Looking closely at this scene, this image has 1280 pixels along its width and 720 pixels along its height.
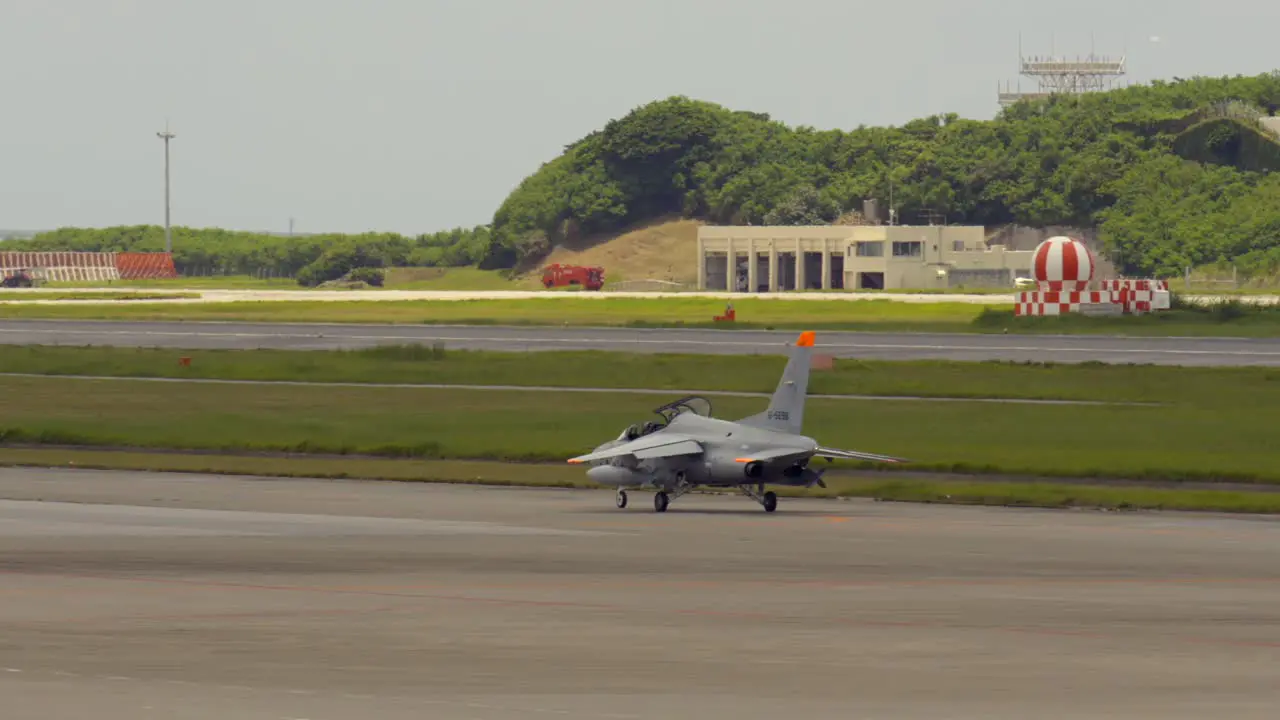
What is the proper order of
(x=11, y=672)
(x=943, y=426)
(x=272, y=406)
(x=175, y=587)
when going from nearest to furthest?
(x=11, y=672), (x=175, y=587), (x=943, y=426), (x=272, y=406)

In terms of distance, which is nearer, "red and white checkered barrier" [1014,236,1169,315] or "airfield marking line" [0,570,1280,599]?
"airfield marking line" [0,570,1280,599]

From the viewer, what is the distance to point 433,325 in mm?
131375

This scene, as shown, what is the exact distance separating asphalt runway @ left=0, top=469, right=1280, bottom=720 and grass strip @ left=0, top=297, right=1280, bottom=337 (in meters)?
79.4

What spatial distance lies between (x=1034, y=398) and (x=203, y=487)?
113 ft

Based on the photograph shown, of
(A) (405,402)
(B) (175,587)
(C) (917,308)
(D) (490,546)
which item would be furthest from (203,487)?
(C) (917,308)

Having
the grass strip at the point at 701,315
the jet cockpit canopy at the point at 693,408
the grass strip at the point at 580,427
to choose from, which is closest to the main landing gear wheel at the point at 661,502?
the jet cockpit canopy at the point at 693,408

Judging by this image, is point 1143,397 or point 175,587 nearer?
point 175,587

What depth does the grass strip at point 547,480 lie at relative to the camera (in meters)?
43.5

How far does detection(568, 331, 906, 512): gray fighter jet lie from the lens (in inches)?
1585

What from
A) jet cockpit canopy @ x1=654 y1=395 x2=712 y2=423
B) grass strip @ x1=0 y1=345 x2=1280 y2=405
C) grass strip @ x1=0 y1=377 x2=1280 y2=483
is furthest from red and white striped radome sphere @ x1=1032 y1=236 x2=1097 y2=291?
jet cockpit canopy @ x1=654 y1=395 x2=712 y2=423

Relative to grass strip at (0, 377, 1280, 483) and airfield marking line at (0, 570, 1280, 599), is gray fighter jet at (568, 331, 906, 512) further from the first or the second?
grass strip at (0, 377, 1280, 483)

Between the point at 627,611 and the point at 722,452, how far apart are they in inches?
538

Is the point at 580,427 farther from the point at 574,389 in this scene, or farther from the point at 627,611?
the point at 627,611

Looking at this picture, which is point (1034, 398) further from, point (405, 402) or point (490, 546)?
point (490, 546)
